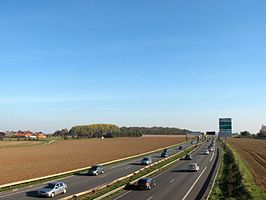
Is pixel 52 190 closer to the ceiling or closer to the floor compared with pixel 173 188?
closer to the ceiling

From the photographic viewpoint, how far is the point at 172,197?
103 ft

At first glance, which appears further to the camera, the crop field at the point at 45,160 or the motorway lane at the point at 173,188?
the crop field at the point at 45,160

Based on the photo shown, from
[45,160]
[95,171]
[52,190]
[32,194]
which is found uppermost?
[95,171]

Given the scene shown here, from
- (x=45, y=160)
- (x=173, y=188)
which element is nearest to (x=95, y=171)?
(x=173, y=188)

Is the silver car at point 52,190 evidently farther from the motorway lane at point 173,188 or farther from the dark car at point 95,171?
the dark car at point 95,171

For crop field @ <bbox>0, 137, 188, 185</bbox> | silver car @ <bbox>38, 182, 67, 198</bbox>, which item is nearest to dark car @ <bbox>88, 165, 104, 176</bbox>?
crop field @ <bbox>0, 137, 188, 185</bbox>

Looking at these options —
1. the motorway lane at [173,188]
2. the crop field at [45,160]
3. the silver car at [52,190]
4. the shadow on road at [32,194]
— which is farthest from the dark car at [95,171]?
the shadow on road at [32,194]

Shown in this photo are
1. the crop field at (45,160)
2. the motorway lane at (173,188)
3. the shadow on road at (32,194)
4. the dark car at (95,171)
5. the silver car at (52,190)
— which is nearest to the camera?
the motorway lane at (173,188)

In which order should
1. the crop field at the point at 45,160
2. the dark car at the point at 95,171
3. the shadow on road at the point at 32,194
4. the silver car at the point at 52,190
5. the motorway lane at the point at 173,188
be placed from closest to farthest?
the motorway lane at the point at 173,188
the silver car at the point at 52,190
the shadow on road at the point at 32,194
the dark car at the point at 95,171
the crop field at the point at 45,160

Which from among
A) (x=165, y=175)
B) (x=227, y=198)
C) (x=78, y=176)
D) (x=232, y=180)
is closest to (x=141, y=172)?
(x=165, y=175)

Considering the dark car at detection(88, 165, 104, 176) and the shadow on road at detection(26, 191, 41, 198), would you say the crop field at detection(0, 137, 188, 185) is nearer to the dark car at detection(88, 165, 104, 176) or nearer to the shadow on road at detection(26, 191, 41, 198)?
the dark car at detection(88, 165, 104, 176)

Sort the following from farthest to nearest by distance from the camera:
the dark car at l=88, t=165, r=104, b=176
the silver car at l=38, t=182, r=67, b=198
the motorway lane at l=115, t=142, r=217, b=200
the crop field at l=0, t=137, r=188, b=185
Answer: the crop field at l=0, t=137, r=188, b=185
the dark car at l=88, t=165, r=104, b=176
the silver car at l=38, t=182, r=67, b=198
the motorway lane at l=115, t=142, r=217, b=200

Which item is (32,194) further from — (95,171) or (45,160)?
(45,160)

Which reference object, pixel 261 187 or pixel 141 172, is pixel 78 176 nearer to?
pixel 141 172
